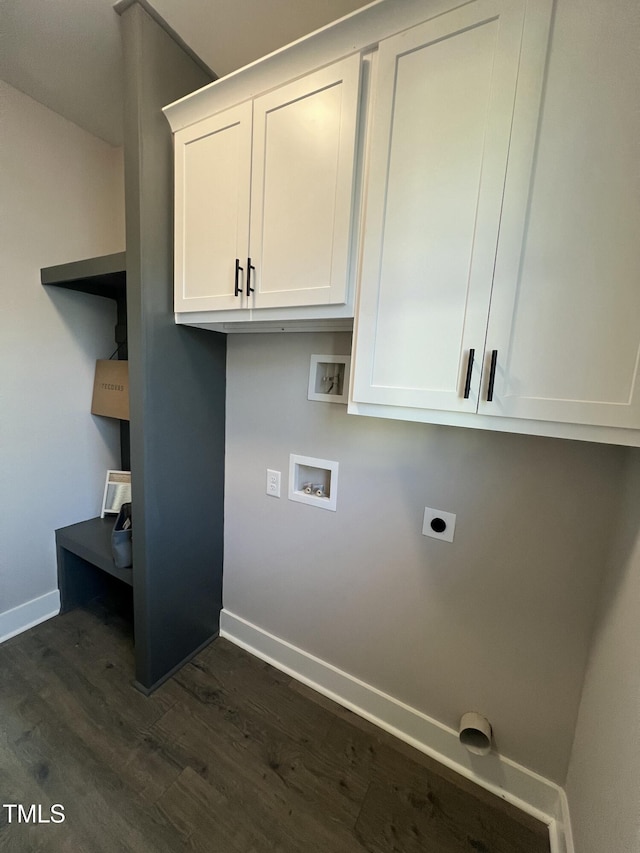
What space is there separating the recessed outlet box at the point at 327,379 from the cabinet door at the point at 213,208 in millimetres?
427

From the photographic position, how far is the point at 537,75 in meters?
0.73

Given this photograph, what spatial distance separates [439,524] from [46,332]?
7.06 feet

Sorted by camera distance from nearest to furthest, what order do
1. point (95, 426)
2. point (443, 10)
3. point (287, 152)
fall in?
point (443, 10) < point (287, 152) < point (95, 426)

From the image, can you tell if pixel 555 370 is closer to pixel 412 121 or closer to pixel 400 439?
pixel 400 439

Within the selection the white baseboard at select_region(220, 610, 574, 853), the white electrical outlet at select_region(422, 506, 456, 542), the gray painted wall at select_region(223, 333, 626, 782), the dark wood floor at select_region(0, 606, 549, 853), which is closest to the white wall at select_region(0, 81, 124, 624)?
the dark wood floor at select_region(0, 606, 549, 853)

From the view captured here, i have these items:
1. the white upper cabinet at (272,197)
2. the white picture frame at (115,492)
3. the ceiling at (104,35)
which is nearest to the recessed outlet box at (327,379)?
the white upper cabinet at (272,197)

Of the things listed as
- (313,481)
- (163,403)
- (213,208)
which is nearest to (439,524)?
(313,481)

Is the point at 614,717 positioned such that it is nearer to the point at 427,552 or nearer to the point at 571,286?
the point at 427,552

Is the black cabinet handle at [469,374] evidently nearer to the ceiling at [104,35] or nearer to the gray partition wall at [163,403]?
the gray partition wall at [163,403]

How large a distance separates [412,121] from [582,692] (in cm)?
178

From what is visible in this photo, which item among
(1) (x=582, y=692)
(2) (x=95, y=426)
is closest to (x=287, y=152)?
(2) (x=95, y=426)

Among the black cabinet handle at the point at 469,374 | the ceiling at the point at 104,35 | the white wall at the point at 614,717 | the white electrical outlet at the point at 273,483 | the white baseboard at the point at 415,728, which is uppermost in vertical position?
the ceiling at the point at 104,35

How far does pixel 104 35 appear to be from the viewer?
1.27m

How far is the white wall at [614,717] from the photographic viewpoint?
747 mm
